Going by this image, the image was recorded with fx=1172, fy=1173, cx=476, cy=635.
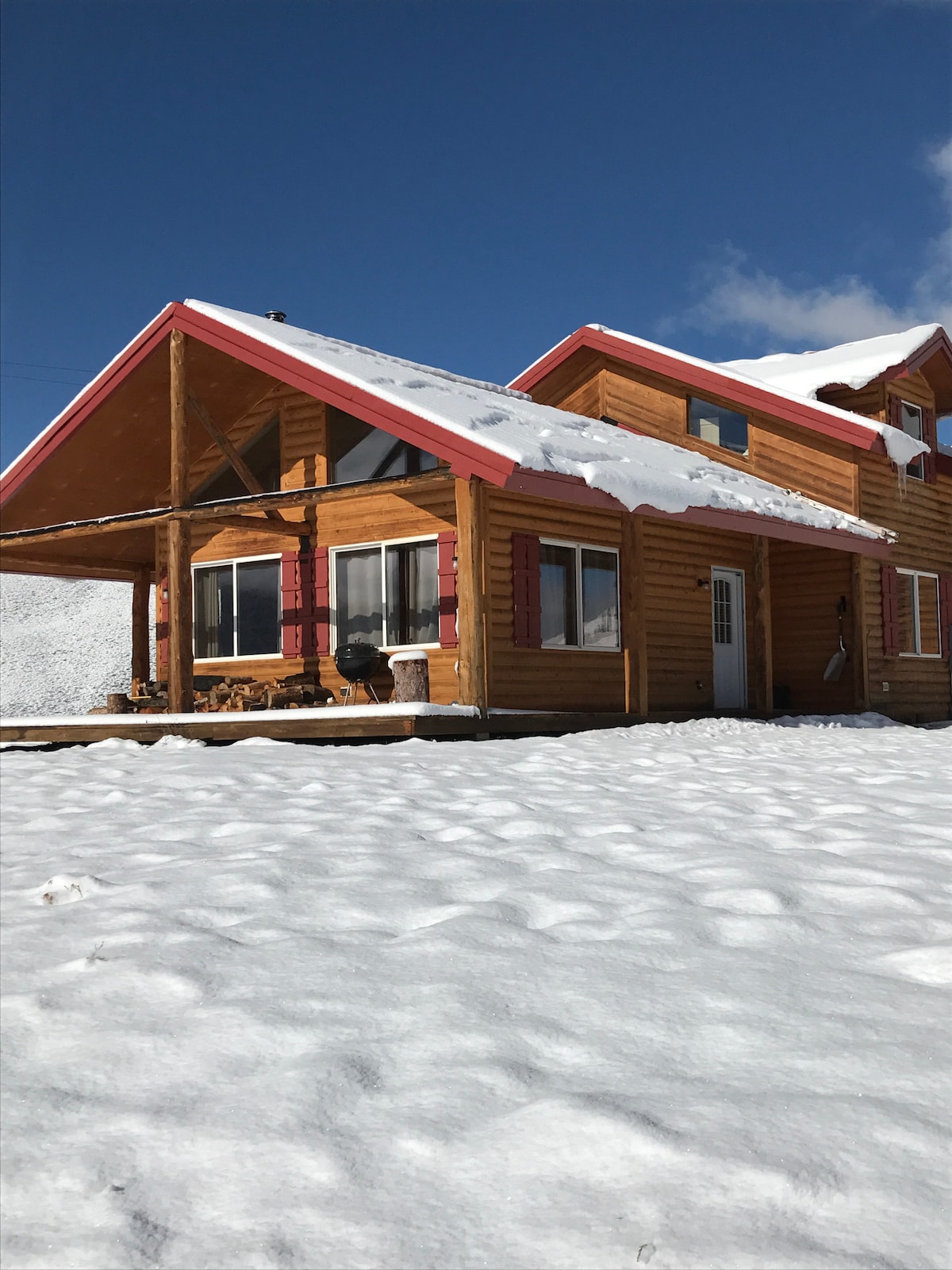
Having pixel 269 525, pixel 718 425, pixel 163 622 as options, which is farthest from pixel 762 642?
pixel 163 622

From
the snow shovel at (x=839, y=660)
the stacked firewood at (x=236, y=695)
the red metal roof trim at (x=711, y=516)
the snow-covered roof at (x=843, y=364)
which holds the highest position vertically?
the snow-covered roof at (x=843, y=364)

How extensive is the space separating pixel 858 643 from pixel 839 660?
0.40 meters

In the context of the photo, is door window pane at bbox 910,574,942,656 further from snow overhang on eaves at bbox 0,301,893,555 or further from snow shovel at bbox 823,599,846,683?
snow overhang on eaves at bbox 0,301,893,555

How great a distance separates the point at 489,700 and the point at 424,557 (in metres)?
2.29

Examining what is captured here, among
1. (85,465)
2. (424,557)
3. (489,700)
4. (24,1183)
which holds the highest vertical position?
(85,465)

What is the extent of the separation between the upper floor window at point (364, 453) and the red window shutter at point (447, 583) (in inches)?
41.5

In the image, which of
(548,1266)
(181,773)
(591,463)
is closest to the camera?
(548,1266)

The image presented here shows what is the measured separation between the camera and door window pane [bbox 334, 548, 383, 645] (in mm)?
14716

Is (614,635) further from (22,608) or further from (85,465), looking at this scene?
(22,608)

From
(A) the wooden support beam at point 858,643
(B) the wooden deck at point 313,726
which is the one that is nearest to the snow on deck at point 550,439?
(A) the wooden support beam at point 858,643

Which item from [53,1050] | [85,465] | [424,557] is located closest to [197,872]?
[53,1050]

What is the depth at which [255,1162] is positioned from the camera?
Answer: 2.69 meters

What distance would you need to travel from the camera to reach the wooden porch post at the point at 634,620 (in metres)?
13.5

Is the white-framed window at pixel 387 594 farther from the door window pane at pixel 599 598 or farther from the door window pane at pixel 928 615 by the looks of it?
the door window pane at pixel 928 615
